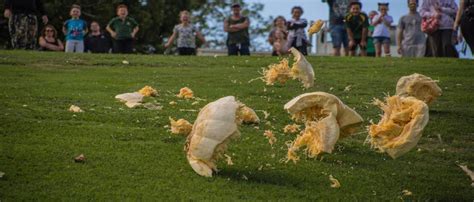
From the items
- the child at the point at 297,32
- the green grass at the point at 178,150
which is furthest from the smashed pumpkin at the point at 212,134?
the child at the point at 297,32

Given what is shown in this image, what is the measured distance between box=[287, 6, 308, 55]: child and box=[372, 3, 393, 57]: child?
8.80 ft

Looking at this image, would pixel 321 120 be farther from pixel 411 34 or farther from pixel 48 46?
pixel 48 46

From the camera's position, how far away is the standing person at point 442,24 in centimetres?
1551

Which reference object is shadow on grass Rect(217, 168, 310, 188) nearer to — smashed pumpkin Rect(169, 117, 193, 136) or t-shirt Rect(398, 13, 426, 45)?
smashed pumpkin Rect(169, 117, 193, 136)

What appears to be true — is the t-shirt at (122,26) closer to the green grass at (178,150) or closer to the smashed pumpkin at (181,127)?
the green grass at (178,150)

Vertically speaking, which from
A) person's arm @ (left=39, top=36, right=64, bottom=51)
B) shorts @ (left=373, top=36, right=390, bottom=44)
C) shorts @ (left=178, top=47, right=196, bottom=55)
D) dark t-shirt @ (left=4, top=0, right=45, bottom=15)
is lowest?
shorts @ (left=178, top=47, right=196, bottom=55)

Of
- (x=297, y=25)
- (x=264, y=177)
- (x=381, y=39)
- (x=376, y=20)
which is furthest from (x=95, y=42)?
(x=264, y=177)

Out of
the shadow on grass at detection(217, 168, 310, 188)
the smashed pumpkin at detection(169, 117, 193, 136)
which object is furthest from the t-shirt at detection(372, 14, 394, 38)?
the shadow on grass at detection(217, 168, 310, 188)

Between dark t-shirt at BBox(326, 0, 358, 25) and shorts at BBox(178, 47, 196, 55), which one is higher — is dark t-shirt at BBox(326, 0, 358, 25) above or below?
above

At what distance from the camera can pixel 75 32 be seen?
1819 centimetres

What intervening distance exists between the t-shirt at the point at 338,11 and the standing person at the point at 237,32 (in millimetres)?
1911

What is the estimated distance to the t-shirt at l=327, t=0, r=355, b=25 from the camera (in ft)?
57.1

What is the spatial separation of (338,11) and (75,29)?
608cm

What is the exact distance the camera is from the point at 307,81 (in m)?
8.29
